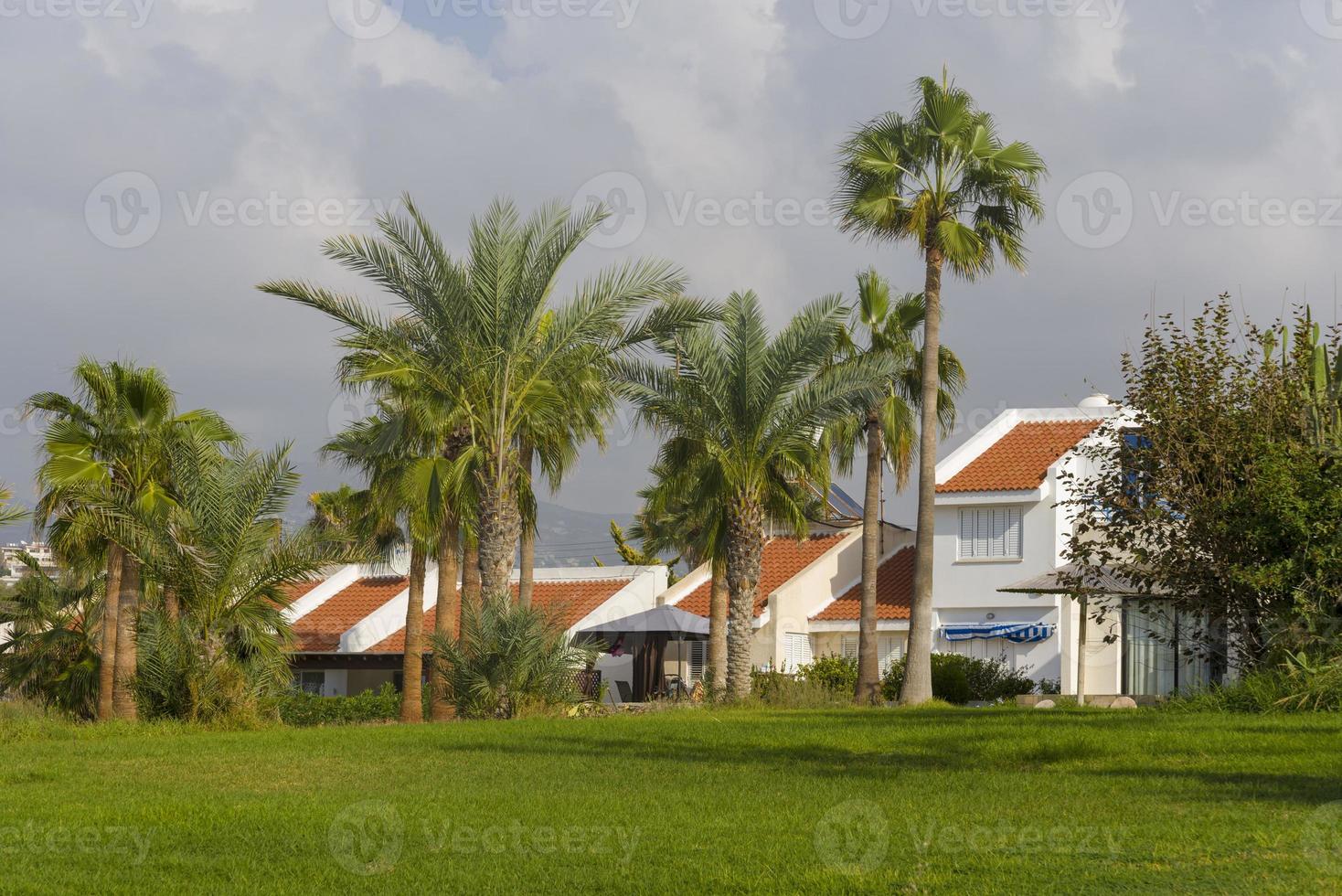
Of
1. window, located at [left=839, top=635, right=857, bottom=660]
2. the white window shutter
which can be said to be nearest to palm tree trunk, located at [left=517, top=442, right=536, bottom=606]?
window, located at [left=839, top=635, right=857, bottom=660]

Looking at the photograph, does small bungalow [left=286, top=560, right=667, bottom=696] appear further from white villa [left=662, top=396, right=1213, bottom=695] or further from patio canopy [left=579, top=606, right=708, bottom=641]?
patio canopy [left=579, top=606, right=708, bottom=641]

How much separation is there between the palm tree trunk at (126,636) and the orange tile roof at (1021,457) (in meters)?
21.0

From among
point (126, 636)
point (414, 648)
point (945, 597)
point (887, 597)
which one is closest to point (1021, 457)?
point (945, 597)

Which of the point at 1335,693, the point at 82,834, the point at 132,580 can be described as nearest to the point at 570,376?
the point at 132,580

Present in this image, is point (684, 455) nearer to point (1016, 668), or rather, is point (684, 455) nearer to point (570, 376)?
point (570, 376)

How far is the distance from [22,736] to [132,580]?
19.0 feet

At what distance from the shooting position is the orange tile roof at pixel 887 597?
39.0m

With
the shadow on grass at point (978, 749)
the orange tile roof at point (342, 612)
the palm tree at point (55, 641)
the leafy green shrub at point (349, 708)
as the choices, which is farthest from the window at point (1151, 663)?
the orange tile roof at point (342, 612)

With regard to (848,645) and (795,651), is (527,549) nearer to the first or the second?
(795,651)

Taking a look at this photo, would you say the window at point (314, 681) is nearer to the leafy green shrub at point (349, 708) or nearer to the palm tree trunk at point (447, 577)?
the leafy green shrub at point (349, 708)

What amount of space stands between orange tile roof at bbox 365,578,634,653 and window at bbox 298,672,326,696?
9.16ft

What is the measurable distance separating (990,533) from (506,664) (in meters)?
19.1

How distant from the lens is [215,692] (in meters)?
21.0

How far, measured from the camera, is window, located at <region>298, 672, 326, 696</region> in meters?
47.0
